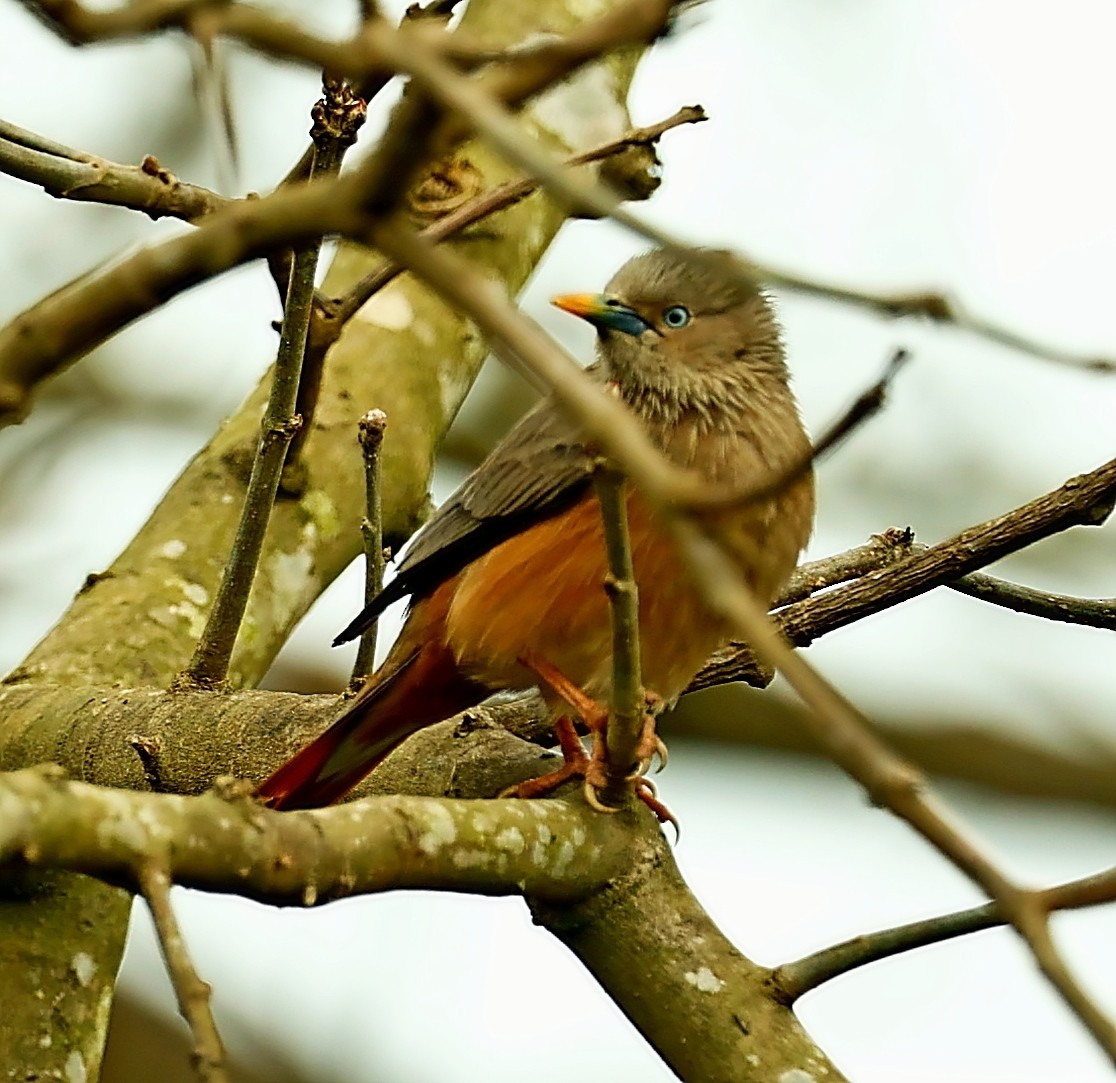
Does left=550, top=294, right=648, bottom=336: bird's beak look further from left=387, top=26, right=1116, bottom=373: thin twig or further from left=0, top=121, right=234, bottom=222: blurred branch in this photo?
left=387, top=26, right=1116, bottom=373: thin twig

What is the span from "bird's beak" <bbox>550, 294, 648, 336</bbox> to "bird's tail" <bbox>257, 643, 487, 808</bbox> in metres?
0.95

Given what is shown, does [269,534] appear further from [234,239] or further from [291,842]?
[234,239]

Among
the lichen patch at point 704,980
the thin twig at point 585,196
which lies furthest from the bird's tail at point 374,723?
the thin twig at point 585,196

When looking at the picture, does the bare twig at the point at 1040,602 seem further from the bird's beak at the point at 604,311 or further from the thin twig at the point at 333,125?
the thin twig at the point at 333,125

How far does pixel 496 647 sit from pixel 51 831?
8.00 feet

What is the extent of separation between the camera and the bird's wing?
4.54 metres

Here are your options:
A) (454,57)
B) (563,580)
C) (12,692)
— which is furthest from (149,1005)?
(454,57)

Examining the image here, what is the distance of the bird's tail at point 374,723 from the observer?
4.04 meters

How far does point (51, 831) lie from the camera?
6.86ft

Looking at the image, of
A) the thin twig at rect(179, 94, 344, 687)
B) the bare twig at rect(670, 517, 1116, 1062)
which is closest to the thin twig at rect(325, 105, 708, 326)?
the thin twig at rect(179, 94, 344, 687)

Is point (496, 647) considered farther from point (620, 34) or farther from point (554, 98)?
point (620, 34)

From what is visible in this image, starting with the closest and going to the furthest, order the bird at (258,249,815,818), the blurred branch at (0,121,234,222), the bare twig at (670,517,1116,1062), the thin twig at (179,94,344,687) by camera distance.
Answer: the bare twig at (670,517,1116,1062)
the blurred branch at (0,121,234,222)
the thin twig at (179,94,344,687)
the bird at (258,249,815,818)

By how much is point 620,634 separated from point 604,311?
2031mm

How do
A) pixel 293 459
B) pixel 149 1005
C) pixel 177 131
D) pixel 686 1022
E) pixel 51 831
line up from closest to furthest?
pixel 51 831
pixel 686 1022
pixel 293 459
pixel 149 1005
pixel 177 131
